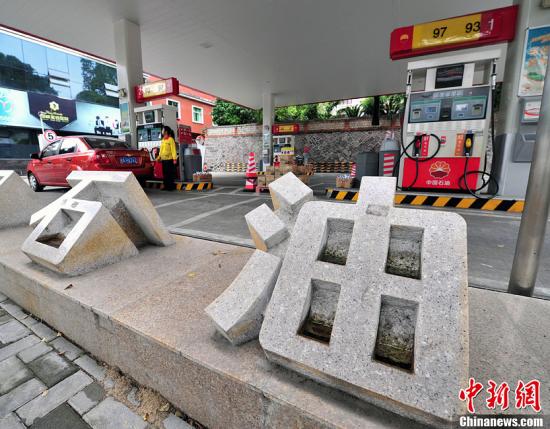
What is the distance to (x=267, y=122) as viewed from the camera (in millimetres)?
17234

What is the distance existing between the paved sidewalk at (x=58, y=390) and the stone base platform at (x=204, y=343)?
80 millimetres

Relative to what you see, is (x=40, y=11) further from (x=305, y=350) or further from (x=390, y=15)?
(x=305, y=350)

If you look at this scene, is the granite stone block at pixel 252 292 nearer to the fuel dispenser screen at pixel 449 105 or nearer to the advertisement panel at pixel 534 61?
the fuel dispenser screen at pixel 449 105

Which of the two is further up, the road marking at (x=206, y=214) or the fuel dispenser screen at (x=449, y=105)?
the fuel dispenser screen at (x=449, y=105)

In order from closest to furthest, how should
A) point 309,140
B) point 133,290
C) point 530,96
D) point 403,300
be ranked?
point 403,300, point 133,290, point 530,96, point 309,140

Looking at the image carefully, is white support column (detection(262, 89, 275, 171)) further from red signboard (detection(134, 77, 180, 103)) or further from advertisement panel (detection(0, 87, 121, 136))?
advertisement panel (detection(0, 87, 121, 136))

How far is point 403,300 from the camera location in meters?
1.11

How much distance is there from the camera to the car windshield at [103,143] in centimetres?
712

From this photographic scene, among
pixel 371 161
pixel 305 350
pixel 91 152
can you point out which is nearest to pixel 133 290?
pixel 305 350

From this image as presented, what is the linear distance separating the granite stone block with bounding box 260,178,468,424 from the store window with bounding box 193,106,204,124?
27692mm

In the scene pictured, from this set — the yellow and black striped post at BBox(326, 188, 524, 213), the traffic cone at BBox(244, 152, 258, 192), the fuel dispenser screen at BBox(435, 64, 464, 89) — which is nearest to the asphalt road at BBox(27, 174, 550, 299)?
the yellow and black striped post at BBox(326, 188, 524, 213)

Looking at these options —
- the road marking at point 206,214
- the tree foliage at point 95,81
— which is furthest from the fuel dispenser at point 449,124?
the tree foliage at point 95,81

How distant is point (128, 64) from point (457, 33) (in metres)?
8.80

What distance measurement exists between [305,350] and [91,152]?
24.8ft
